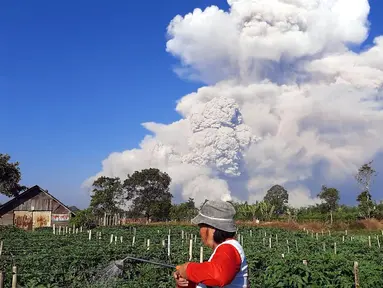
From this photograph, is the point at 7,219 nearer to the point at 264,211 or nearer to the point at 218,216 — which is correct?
the point at 264,211

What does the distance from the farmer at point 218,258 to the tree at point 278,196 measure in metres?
64.8

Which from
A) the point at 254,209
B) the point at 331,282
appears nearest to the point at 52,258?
the point at 331,282

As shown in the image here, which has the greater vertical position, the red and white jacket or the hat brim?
the hat brim

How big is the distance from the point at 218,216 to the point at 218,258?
332mm

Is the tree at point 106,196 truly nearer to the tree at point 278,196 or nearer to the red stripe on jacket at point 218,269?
the tree at point 278,196

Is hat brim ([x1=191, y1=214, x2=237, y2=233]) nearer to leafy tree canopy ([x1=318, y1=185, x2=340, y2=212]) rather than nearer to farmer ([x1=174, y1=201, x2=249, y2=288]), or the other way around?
farmer ([x1=174, y1=201, x2=249, y2=288])

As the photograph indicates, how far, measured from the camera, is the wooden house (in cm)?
4009

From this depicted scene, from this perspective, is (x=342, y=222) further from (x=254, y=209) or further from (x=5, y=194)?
(x=5, y=194)

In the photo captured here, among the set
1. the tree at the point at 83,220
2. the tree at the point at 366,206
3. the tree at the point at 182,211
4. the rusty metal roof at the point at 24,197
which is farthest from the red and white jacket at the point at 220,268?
the tree at the point at 182,211

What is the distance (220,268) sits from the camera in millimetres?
2613

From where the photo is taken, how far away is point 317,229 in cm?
4172

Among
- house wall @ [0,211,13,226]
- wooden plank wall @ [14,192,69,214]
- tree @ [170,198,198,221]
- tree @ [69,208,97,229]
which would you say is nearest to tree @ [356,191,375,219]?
tree @ [170,198,198,221]

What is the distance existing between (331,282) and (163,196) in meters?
52.2

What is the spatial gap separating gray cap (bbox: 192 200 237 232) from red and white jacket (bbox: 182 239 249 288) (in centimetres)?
12
